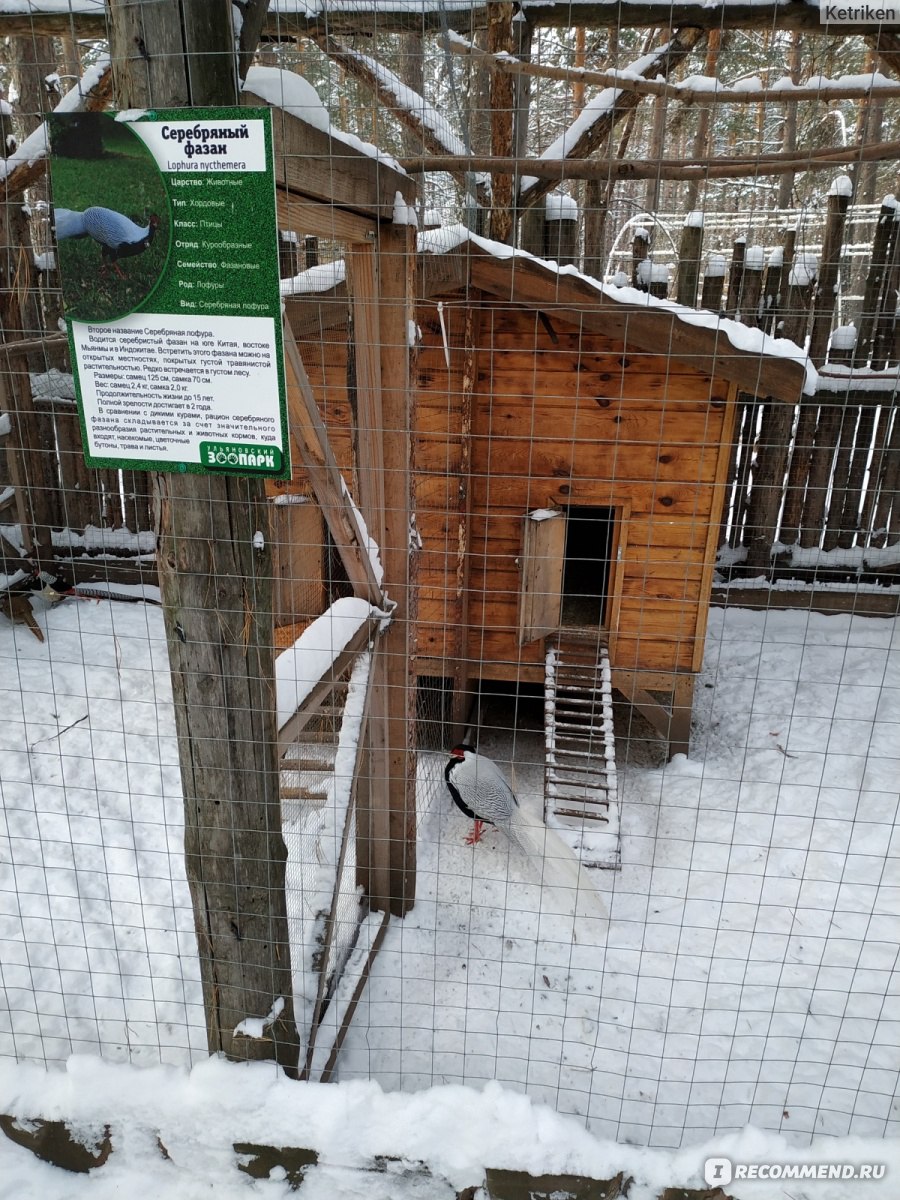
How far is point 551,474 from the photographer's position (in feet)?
16.6

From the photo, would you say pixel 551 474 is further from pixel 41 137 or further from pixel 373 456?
pixel 41 137

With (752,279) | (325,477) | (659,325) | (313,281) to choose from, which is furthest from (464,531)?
(752,279)

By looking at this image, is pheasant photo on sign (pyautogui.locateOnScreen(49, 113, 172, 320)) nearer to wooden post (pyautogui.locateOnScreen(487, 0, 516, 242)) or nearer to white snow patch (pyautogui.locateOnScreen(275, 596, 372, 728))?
white snow patch (pyautogui.locateOnScreen(275, 596, 372, 728))

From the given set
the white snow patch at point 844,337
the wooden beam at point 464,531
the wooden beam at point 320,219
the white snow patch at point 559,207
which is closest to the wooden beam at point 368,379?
the wooden beam at point 320,219

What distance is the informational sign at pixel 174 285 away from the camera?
1686mm

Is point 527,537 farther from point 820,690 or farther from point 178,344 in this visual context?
point 178,344

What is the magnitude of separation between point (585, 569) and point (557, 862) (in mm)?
3840

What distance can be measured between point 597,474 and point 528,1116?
3.80 m

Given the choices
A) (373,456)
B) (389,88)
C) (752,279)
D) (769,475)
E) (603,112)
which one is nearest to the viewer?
(373,456)

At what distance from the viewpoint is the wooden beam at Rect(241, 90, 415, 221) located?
6.35ft

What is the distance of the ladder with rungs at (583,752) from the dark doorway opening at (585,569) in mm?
511

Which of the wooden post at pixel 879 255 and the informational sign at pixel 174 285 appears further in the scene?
the wooden post at pixel 879 255

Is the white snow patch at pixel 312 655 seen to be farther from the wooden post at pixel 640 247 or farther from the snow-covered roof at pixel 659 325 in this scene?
the wooden post at pixel 640 247

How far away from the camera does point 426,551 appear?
17.6ft
